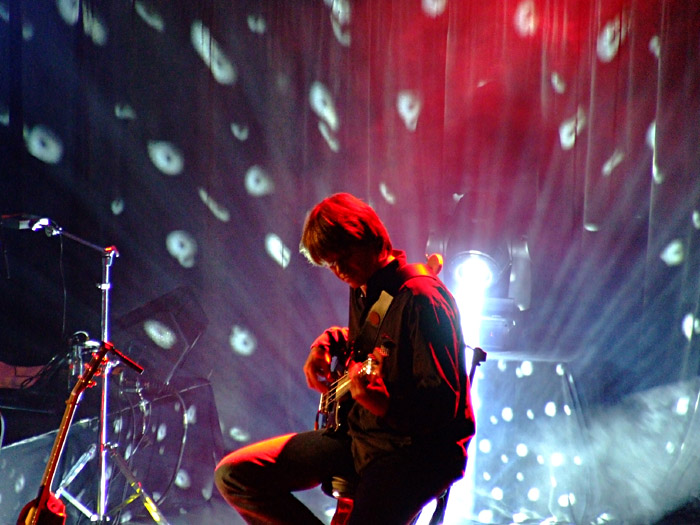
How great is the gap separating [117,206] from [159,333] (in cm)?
71

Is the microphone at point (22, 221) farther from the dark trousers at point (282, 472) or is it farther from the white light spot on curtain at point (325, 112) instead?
the white light spot on curtain at point (325, 112)

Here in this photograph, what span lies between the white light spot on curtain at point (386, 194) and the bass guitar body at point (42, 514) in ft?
7.04

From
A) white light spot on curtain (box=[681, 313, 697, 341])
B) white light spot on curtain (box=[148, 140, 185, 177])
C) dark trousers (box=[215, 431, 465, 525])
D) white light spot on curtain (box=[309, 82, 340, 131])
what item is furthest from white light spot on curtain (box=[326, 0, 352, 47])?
dark trousers (box=[215, 431, 465, 525])

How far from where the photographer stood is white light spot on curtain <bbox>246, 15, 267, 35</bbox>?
11.1 ft

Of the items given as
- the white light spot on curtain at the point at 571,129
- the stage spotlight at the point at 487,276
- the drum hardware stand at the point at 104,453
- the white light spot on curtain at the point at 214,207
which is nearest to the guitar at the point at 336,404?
the drum hardware stand at the point at 104,453

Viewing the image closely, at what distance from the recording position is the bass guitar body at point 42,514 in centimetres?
185

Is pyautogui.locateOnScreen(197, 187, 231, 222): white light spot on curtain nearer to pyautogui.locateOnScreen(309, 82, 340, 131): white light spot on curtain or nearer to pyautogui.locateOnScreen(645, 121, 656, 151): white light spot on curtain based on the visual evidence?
pyautogui.locateOnScreen(309, 82, 340, 131): white light spot on curtain

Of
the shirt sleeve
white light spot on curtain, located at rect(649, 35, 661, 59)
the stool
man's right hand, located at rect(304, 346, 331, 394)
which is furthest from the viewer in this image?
white light spot on curtain, located at rect(649, 35, 661, 59)

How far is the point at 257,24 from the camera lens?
3.40 m

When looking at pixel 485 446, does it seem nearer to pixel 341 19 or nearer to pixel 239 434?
pixel 239 434

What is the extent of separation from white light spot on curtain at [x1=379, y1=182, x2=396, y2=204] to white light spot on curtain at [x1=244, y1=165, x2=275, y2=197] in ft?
1.90

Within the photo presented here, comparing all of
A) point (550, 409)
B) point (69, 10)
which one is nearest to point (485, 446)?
point (550, 409)

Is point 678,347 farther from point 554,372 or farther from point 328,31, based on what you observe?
point 328,31

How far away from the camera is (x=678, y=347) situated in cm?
323
